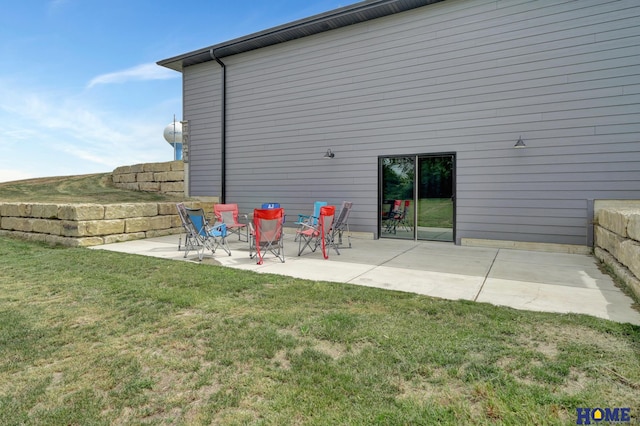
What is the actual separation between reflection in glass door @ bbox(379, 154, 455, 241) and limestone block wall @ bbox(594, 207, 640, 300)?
2.70 meters

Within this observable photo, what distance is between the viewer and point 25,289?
13.0 ft

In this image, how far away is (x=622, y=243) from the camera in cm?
412

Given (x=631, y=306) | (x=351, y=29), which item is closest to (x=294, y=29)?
(x=351, y=29)

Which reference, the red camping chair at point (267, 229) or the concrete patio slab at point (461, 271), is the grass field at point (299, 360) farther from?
the red camping chair at point (267, 229)

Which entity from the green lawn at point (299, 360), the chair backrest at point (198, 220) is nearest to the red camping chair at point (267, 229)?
the chair backrest at point (198, 220)

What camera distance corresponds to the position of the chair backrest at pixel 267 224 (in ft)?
18.2

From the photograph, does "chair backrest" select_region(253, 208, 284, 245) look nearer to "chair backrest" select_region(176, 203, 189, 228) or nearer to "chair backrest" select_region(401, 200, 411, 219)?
"chair backrest" select_region(176, 203, 189, 228)

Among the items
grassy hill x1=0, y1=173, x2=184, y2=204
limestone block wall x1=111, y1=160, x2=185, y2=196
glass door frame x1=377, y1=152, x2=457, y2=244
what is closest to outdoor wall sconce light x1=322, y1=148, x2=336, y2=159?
glass door frame x1=377, y1=152, x2=457, y2=244

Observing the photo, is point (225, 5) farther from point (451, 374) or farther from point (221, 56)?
point (451, 374)

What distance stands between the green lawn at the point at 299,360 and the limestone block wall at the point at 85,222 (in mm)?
3499

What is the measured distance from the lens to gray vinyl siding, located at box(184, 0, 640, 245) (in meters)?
6.16

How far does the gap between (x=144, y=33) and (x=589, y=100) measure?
1237 cm

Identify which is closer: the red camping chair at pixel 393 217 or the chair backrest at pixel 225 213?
the chair backrest at pixel 225 213

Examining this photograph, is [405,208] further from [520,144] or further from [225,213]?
[225,213]
